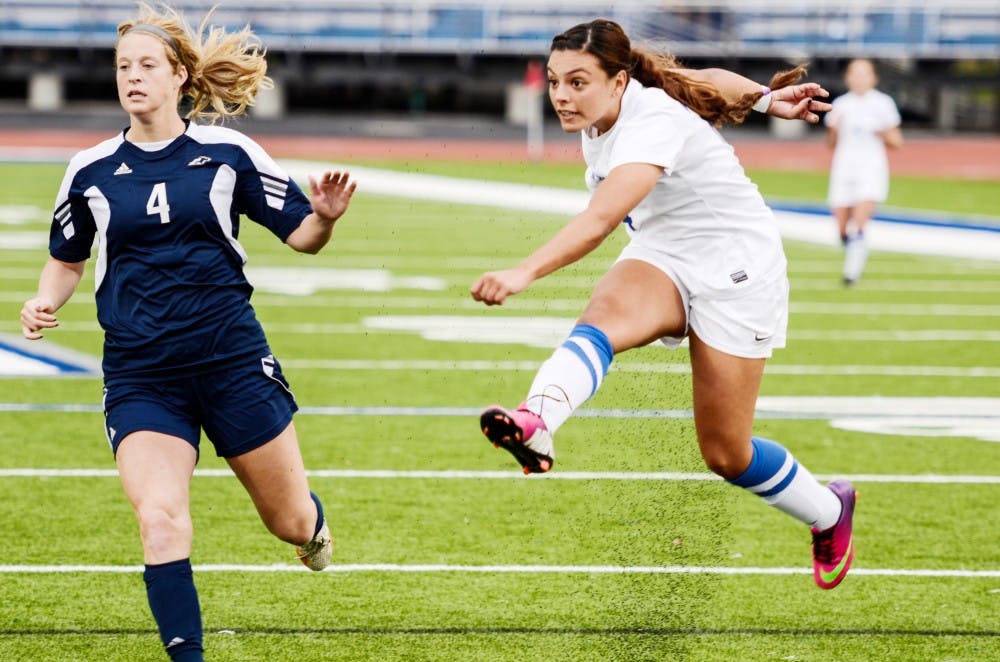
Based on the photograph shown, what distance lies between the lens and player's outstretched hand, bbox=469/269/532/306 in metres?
3.59

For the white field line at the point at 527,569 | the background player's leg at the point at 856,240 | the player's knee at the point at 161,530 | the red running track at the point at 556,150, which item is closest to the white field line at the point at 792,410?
the white field line at the point at 527,569

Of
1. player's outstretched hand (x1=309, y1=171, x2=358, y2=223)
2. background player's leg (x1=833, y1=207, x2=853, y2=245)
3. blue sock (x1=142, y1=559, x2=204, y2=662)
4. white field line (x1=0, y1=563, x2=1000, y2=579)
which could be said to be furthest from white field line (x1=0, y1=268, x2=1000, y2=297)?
blue sock (x1=142, y1=559, x2=204, y2=662)

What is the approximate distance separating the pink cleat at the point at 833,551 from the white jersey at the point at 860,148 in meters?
9.50

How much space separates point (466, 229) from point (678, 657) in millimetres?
15565

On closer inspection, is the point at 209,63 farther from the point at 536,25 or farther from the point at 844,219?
the point at 536,25

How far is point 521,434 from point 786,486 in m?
1.61

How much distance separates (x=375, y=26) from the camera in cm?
4625

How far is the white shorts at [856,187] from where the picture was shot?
569 inches

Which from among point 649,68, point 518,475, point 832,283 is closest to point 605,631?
point 649,68

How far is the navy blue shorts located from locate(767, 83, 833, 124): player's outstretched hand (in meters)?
1.91

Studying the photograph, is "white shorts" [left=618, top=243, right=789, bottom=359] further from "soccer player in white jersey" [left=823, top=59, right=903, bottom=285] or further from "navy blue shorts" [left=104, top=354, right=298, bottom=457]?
"soccer player in white jersey" [left=823, top=59, right=903, bottom=285]

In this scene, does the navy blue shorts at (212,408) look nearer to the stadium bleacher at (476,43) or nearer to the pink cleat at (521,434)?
the pink cleat at (521,434)

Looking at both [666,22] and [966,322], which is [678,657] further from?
[666,22]

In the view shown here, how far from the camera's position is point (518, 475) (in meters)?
7.32
